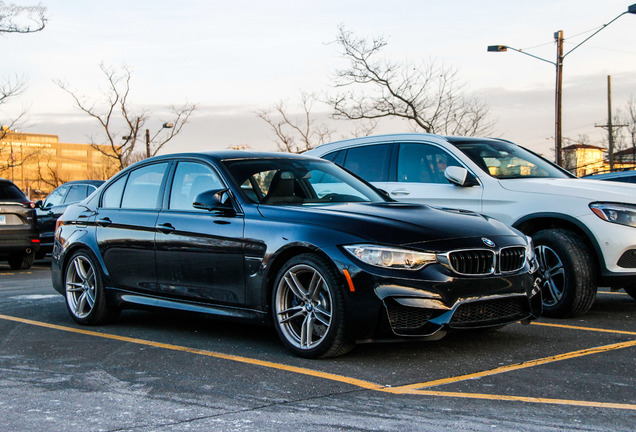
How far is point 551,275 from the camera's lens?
724cm

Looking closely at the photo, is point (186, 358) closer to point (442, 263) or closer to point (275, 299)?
point (275, 299)

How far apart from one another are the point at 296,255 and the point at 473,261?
1.21 m

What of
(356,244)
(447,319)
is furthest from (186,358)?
(447,319)

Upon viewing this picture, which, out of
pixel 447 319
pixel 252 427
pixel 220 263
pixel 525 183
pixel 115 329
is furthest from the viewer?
pixel 525 183

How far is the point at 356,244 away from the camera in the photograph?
5184 mm

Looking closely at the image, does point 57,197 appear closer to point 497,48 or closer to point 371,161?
point 371,161

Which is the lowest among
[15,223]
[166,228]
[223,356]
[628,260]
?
[223,356]

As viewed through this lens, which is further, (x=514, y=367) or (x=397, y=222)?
→ (x=397, y=222)

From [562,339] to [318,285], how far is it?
82.8 inches

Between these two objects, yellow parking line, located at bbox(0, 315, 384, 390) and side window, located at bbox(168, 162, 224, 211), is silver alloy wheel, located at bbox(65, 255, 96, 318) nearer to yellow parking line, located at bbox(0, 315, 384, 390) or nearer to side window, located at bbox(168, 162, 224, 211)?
yellow parking line, located at bbox(0, 315, 384, 390)

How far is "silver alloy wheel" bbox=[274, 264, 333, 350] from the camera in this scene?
534 centimetres

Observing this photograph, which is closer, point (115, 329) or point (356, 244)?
point (356, 244)

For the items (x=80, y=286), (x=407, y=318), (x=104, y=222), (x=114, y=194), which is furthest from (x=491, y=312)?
(x=80, y=286)

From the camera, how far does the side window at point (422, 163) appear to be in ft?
27.5
